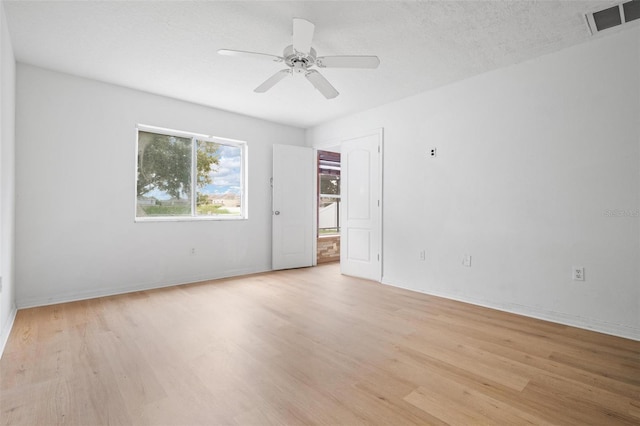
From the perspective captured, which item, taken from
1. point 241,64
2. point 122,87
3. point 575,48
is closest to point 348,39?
point 241,64

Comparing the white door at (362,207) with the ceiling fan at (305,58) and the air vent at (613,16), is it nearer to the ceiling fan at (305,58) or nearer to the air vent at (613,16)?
the ceiling fan at (305,58)

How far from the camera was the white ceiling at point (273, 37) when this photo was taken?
7.82 feet

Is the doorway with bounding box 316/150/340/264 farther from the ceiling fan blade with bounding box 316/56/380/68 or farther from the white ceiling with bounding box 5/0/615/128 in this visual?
the ceiling fan blade with bounding box 316/56/380/68

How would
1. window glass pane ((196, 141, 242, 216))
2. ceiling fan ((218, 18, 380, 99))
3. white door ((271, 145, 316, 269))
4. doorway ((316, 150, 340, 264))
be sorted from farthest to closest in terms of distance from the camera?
doorway ((316, 150, 340, 264)), white door ((271, 145, 316, 269)), window glass pane ((196, 141, 242, 216)), ceiling fan ((218, 18, 380, 99))

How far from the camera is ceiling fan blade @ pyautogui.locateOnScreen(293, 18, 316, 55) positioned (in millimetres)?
2176

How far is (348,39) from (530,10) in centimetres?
139

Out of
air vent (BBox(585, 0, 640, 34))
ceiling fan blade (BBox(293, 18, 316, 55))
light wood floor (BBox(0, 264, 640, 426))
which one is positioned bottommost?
light wood floor (BBox(0, 264, 640, 426))

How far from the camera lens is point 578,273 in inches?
113

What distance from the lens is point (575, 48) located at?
2.88 m

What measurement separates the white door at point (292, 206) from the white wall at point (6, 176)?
3.21m

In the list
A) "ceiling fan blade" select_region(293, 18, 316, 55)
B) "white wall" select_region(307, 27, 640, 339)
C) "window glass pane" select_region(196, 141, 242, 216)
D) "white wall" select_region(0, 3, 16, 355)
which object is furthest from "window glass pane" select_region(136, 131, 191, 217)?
"white wall" select_region(307, 27, 640, 339)

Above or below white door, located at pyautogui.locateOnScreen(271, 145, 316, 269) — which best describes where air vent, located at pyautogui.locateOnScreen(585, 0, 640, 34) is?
above

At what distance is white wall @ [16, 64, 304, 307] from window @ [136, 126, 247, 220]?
0.20m

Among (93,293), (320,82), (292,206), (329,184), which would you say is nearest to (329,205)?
(329,184)
